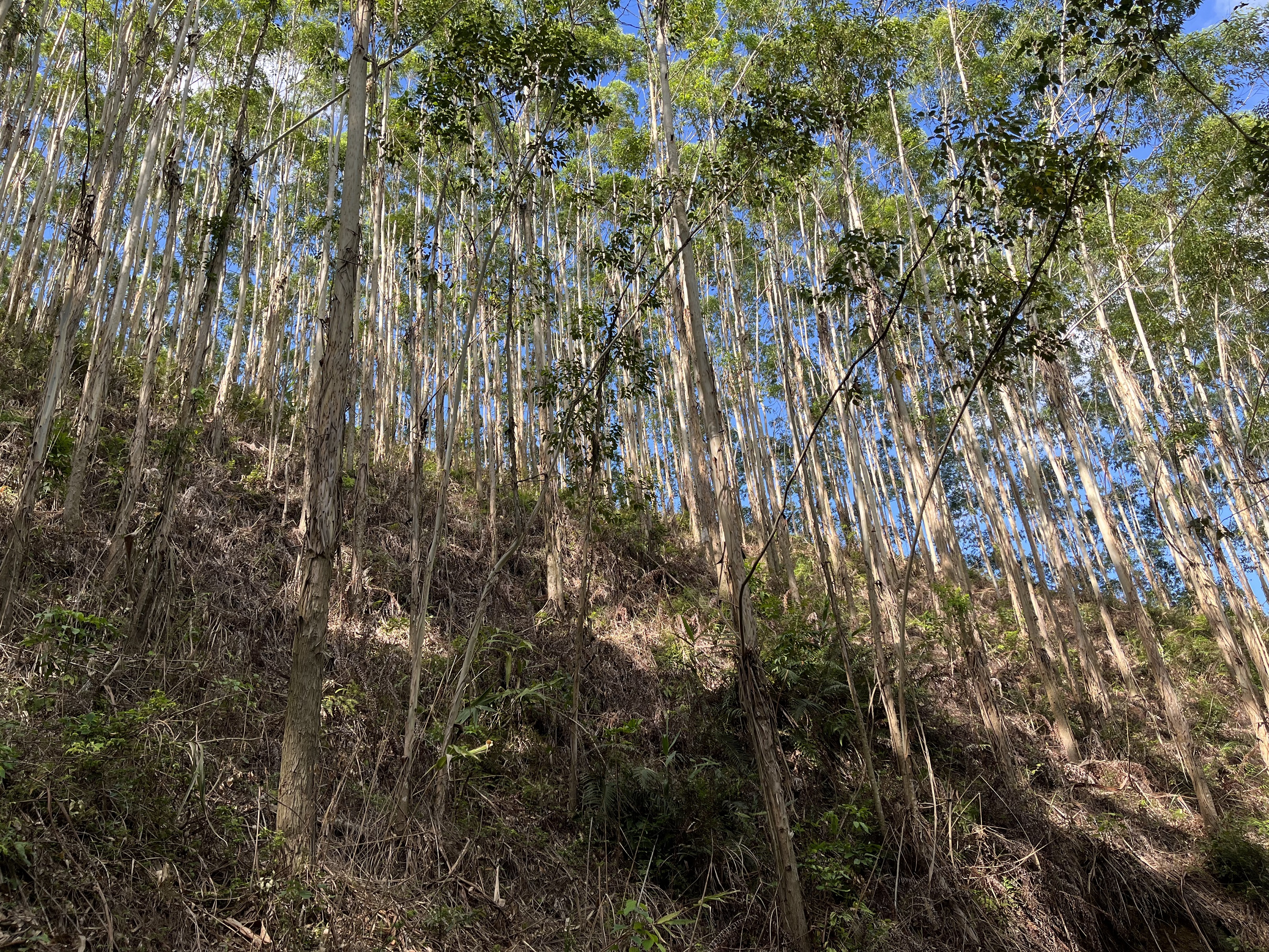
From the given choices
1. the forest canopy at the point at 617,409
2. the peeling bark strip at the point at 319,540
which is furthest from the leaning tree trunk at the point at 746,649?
the peeling bark strip at the point at 319,540

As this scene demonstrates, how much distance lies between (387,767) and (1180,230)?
43.4 ft

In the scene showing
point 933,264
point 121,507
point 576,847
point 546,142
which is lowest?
point 576,847

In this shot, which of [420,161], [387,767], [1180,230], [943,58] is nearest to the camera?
[387,767]

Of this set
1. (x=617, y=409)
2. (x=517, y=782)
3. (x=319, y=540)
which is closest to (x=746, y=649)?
(x=517, y=782)

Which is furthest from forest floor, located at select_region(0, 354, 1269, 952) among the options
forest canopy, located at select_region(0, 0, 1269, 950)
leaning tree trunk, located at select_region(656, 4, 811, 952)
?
leaning tree trunk, located at select_region(656, 4, 811, 952)

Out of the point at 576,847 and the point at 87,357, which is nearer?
the point at 576,847

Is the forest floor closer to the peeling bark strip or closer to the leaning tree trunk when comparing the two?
the peeling bark strip

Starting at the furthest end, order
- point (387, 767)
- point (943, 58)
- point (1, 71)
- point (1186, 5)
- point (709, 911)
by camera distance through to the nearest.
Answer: point (943, 58) → point (1, 71) → point (1186, 5) → point (387, 767) → point (709, 911)

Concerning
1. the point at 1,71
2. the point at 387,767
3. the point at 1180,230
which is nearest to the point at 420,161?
the point at 1,71

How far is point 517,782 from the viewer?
5.05 metres

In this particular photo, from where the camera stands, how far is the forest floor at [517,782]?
2955 millimetres

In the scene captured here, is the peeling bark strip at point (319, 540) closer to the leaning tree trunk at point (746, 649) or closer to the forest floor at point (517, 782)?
the forest floor at point (517, 782)

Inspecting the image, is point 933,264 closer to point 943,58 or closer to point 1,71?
point 943,58

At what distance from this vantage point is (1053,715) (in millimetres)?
7578
